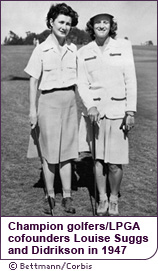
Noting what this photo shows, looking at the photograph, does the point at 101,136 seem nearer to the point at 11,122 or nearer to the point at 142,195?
the point at 142,195

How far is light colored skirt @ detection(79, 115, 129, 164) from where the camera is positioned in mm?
3471

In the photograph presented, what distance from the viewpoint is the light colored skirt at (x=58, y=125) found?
338 centimetres

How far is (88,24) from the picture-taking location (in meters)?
3.39

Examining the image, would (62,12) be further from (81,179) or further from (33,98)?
(81,179)

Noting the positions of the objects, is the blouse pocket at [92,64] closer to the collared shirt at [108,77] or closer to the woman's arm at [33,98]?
the collared shirt at [108,77]

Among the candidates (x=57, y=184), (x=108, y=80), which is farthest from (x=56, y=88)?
(x=57, y=184)

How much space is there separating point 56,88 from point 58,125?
0.32 m

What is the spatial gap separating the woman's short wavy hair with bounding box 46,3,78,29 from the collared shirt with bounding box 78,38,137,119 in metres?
0.27

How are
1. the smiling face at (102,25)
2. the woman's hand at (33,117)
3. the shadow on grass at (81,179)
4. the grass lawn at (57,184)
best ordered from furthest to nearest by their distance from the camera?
the shadow on grass at (81,179) < the grass lawn at (57,184) < the woman's hand at (33,117) < the smiling face at (102,25)

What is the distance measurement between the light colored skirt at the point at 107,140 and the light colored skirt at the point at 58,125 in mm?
109

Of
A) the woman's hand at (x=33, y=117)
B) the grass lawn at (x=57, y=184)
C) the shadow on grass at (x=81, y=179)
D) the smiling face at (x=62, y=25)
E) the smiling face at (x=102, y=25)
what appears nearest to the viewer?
the smiling face at (x=62, y=25)

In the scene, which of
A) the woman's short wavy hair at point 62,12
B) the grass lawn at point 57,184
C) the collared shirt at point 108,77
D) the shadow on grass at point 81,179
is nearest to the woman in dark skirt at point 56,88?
the woman's short wavy hair at point 62,12

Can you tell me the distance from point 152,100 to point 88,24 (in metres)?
9.74
